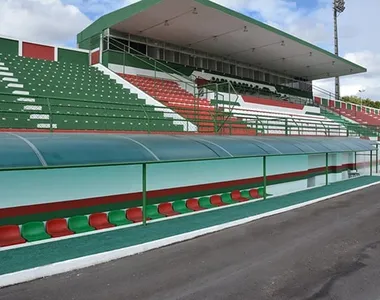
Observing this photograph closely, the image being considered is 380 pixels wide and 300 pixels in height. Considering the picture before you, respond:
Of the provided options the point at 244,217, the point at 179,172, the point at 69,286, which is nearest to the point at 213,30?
the point at 179,172

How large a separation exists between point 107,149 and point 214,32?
17.6 metres

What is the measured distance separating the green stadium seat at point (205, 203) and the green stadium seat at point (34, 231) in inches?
192

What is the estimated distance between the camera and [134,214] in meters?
9.01

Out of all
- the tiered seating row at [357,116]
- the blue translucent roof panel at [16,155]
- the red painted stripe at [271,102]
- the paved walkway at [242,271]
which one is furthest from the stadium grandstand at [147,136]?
the tiered seating row at [357,116]

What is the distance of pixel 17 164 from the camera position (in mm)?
5742

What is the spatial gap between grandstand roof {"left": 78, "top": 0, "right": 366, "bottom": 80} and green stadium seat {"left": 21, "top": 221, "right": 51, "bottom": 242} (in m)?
13.6

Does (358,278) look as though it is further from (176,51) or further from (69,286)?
(176,51)

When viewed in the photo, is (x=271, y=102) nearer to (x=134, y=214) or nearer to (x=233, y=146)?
(x=233, y=146)

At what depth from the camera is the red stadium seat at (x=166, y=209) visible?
9648mm

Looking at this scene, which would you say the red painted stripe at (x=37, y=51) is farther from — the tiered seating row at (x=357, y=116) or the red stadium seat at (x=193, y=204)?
the tiered seating row at (x=357, y=116)

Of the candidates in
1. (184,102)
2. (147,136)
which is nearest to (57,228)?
(147,136)

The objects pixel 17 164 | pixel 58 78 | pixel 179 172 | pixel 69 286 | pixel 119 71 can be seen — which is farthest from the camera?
pixel 119 71

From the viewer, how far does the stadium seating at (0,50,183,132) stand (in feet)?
36.6

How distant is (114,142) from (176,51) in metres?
19.3
